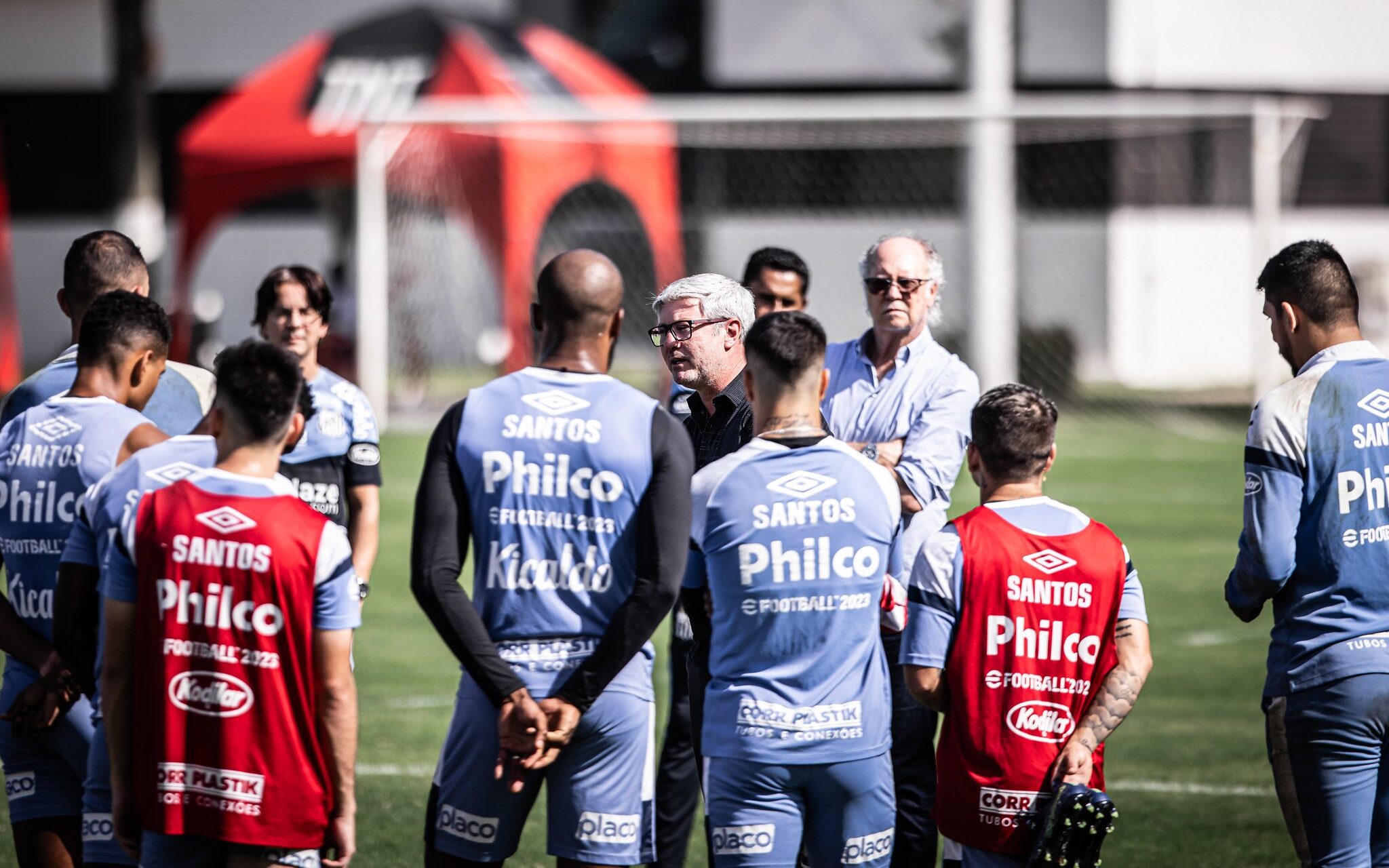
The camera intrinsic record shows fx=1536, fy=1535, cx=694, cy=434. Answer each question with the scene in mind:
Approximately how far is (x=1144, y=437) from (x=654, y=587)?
17.7 metres

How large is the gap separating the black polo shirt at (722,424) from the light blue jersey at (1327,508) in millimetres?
1476

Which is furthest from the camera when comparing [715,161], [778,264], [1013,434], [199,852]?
[715,161]

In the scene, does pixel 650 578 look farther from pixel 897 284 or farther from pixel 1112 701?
pixel 897 284

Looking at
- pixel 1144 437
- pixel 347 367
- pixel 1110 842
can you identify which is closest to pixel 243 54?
pixel 347 367

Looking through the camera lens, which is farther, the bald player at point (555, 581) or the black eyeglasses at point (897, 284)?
the black eyeglasses at point (897, 284)

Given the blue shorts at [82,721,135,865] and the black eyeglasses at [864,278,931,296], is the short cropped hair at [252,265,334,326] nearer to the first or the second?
the black eyeglasses at [864,278,931,296]

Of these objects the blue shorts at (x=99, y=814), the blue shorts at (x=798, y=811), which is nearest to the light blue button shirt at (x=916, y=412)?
the blue shorts at (x=798, y=811)

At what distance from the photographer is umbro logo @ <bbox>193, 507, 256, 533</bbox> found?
11.2 ft

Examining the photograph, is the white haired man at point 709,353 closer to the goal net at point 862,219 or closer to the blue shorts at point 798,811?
the blue shorts at point 798,811

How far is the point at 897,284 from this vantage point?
5422 mm

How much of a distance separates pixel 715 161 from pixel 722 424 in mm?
25985

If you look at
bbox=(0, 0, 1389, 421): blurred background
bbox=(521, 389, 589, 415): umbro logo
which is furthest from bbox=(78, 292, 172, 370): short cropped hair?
bbox=(0, 0, 1389, 421): blurred background

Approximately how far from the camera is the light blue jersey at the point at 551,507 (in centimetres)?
379

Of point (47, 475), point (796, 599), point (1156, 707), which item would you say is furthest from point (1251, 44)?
point (47, 475)
